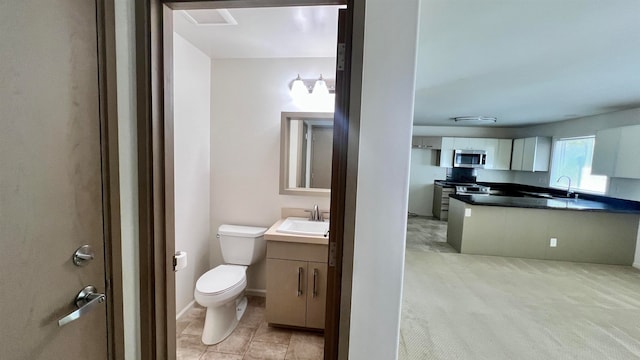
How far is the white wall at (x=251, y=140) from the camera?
8.29 feet

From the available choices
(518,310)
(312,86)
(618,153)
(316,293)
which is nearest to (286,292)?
(316,293)

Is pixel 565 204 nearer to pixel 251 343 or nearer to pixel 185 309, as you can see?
pixel 251 343

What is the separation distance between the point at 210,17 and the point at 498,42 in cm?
215

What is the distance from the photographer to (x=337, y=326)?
105 centimetres

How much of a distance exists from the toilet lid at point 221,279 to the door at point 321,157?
1.04 meters

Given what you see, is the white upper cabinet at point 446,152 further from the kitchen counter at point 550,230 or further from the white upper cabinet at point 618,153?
the white upper cabinet at point 618,153

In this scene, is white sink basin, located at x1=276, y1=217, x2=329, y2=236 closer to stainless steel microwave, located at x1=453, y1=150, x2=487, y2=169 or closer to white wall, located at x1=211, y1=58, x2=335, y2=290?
white wall, located at x1=211, y1=58, x2=335, y2=290

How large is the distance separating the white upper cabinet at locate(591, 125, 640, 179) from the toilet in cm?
494

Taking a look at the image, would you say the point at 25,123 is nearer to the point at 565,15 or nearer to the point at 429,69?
the point at 565,15

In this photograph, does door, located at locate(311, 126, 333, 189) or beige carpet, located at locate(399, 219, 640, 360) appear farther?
door, located at locate(311, 126, 333, 189)

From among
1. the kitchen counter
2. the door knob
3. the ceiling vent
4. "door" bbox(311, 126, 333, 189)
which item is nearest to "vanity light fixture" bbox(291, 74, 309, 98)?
"door" bbox(311, 126, 333, 189)

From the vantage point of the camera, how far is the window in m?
4.62

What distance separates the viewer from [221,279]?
2.16 metres

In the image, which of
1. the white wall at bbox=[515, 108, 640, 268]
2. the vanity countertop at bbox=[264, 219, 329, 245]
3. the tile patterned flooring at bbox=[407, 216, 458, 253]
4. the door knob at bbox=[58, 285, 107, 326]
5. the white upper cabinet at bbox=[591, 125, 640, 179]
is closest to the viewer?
the door knob at bbox=[58, 285, 107, 326]
